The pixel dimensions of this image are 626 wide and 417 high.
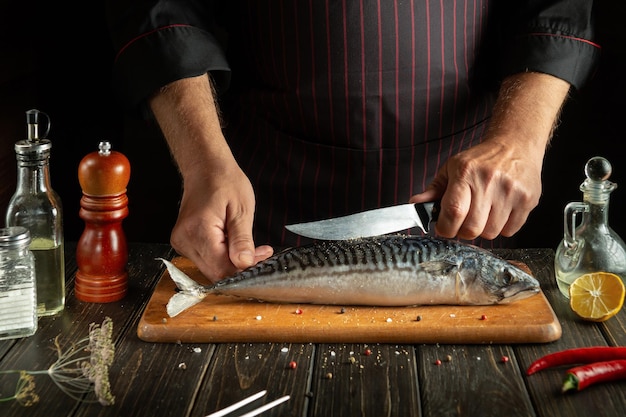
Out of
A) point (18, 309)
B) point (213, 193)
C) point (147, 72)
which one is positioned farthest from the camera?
point (147, 72)

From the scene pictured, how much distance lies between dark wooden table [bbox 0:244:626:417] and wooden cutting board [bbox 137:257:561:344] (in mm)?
21

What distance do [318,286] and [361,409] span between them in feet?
1.58

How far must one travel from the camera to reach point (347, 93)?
265 cm

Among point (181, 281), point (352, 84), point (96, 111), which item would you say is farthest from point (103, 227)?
point (96, 111)

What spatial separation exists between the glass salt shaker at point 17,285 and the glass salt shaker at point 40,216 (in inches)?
4.6

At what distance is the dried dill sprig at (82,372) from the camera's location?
172 centimetres

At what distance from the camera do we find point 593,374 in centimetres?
179

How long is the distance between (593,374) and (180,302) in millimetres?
976

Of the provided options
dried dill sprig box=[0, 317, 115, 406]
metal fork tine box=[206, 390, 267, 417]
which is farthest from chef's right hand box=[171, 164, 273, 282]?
metal fork tine box=[206, 390, 267, 417]

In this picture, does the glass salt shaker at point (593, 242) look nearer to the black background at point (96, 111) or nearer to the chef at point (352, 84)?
the chef at point (352, 84)

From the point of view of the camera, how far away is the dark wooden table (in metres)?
1.71

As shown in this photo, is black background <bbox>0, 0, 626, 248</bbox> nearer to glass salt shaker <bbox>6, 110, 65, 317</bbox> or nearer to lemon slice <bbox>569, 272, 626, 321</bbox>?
glass salt shaker <bbox>6, 110, 65, 317</bbox>

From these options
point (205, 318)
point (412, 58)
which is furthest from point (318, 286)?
point (412, 58)

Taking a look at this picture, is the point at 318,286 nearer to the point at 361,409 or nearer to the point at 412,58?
the point at 361,409
